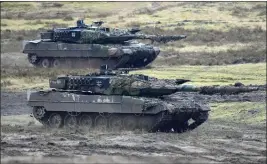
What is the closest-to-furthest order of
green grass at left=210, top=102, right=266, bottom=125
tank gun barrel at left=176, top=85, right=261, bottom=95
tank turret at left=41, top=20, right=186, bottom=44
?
1. tank gun barrel at left=176, top=85, right=261, bottom=95
2. green grass at left=210, top=102, right=266, bottom=125
3. tank turret at left=41, top=20, right=186, bottom=44

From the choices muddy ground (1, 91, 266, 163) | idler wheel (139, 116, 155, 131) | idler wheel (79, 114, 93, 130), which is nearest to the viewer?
muddy ground (1, 91, 266, 163)

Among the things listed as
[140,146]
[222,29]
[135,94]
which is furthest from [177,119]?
Result: [222,29]

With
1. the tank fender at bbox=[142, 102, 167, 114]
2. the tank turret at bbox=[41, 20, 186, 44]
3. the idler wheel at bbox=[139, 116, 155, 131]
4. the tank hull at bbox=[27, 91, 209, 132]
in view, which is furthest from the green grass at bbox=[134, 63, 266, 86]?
the tank fender at bbox=[142, 102, 167, 114]

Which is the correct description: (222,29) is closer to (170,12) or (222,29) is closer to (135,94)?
(170,12)

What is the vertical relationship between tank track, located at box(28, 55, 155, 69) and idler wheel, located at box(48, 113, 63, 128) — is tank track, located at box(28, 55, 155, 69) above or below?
above

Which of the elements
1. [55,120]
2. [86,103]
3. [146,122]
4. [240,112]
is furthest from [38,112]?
[240,112]

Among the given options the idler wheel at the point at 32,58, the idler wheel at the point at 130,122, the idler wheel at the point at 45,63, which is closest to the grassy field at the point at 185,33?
the idler wheel at the point at 32,58

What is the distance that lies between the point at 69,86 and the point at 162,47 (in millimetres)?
25651

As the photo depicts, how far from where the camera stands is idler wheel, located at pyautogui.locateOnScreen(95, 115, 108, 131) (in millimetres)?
26670

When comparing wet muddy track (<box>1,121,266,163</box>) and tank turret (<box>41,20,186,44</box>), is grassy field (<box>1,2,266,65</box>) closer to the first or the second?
tank turret (<box>41,20,186,44</box>)

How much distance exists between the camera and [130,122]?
86.3 ft

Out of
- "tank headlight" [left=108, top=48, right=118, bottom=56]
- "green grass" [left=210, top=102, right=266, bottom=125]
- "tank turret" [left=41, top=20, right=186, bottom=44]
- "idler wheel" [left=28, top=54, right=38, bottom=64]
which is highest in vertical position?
"tank turret" [left=41, top=20, right=186, bottom=44]

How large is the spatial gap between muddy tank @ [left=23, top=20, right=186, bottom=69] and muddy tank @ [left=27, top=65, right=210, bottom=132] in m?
15.5

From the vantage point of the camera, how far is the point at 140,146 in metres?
22.9
